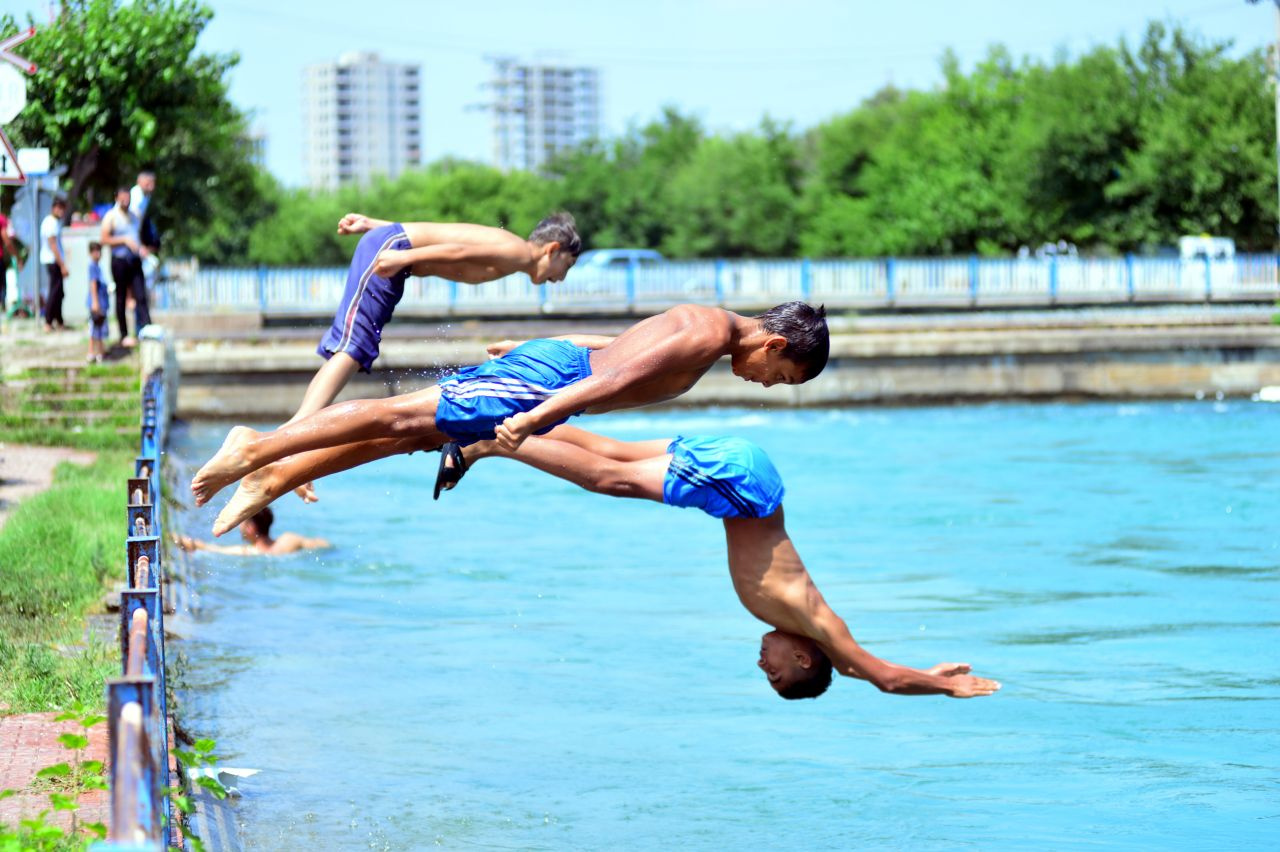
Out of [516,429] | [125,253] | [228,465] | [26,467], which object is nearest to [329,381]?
[228,465]

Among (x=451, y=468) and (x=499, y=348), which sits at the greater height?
(x=499, y=348)

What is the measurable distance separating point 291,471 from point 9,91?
5.10 metres

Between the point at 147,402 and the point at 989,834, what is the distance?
8283mm

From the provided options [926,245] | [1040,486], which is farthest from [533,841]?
[926,245]

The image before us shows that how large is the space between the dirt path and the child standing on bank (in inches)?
92.6

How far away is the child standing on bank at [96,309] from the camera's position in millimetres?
19688

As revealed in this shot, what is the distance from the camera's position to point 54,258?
70.1 ft

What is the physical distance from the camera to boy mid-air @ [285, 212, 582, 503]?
8.15 metres

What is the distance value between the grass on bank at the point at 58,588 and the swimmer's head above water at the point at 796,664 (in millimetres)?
3113

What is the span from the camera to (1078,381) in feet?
93.9

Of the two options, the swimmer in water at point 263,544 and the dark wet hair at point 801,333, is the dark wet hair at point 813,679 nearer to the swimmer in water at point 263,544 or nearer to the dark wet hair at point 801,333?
the dark wet hair at point 801,333

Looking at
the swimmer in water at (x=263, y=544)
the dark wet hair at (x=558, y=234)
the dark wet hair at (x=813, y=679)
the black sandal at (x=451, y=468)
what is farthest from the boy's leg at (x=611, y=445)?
the swimmer in water at (x=263, y=544)

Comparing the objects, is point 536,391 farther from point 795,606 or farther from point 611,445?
point 795,606

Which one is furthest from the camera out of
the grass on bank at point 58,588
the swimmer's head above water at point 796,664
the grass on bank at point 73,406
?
the grass on bank at point 73,406
